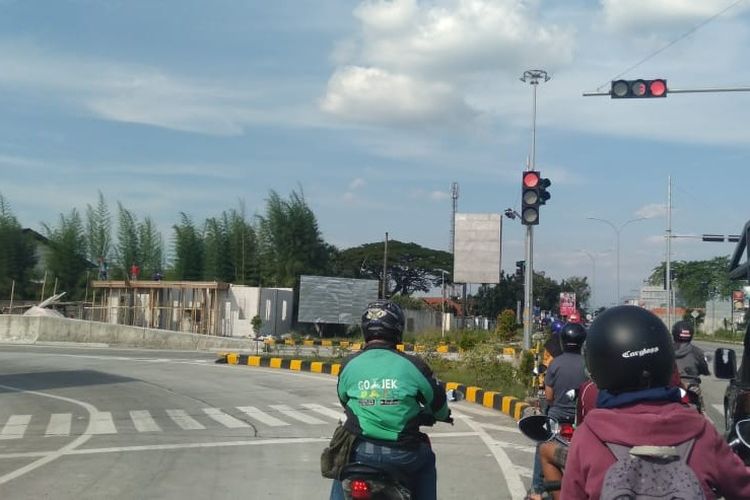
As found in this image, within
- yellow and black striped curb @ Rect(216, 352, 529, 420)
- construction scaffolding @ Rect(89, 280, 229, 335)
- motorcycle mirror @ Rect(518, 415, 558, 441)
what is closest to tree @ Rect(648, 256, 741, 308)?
construction scaffolding @ Rect(89, 280, 229, 335)

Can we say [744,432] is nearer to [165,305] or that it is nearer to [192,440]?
[192,440]

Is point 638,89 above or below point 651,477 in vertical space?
above

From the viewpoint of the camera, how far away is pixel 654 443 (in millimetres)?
2344

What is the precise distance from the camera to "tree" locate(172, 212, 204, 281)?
→ 4938cm

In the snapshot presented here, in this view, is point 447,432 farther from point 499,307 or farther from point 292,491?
point 499,307

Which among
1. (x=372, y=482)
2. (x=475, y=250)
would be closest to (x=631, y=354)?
(x=372, y=482)

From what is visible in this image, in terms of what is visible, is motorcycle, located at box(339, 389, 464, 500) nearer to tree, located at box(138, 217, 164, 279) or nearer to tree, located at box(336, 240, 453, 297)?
tree, located at box(138, 217, 164, 279)

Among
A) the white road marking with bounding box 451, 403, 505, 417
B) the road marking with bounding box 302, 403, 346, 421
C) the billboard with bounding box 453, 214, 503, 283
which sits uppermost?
the billboard with bounding box 453, 214, 503, 283

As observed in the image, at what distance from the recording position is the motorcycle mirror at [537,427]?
12.7 ft

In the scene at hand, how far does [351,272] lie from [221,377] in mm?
51901

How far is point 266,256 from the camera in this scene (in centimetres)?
4972

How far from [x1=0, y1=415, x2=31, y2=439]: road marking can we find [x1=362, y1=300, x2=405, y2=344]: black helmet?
839cm

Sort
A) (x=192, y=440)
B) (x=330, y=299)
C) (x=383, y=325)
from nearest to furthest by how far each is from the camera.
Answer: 1. (x=383, y=325)
2. (x=192, y=440)
3. (x=330, y=299)

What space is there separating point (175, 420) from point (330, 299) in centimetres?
2975
